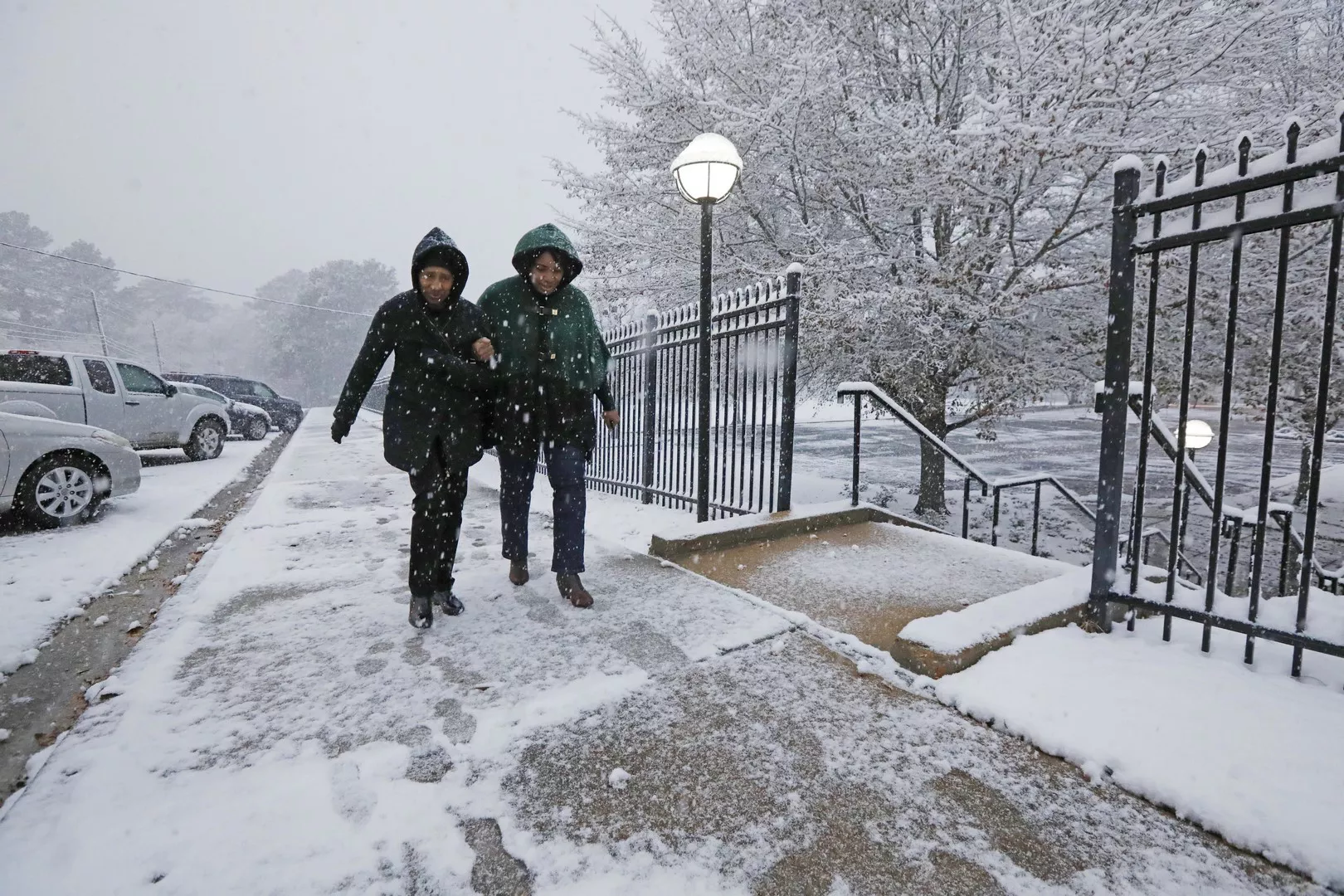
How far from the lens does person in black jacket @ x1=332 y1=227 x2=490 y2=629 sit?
2744 mm

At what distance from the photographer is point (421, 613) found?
Answer: 112 inches

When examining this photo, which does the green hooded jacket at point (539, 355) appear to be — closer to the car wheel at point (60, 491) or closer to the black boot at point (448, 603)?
the black boot at point (448, 603)

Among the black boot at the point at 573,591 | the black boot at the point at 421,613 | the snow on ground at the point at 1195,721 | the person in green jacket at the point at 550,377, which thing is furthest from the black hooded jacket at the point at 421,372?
the snow on ground at the point at 1195,721

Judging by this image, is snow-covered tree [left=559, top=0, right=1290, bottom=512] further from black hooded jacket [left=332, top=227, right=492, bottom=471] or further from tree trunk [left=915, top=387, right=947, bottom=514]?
black hooded jacket [left=332, top=227, right=492, bottom=471]

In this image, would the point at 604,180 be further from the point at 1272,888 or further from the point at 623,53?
the point at 1272,888

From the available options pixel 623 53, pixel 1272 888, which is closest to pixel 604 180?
pixel 623 53

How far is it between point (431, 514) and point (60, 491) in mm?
5000

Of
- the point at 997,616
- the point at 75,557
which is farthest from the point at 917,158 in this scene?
the point at 75,557

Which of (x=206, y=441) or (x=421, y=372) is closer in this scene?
(x=421, y=372)

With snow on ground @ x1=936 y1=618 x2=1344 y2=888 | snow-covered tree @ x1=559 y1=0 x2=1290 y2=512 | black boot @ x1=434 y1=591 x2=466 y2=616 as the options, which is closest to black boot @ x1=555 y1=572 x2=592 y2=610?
black boot @ x1=434 y1=591 x2=466 y2=616

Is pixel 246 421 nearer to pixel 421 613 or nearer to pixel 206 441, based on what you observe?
pixel 206 441

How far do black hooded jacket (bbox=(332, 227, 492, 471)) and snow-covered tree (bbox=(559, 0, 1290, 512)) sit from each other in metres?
4.88

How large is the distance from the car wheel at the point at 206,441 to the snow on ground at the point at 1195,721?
12386 mm

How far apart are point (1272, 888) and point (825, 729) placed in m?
1.04
